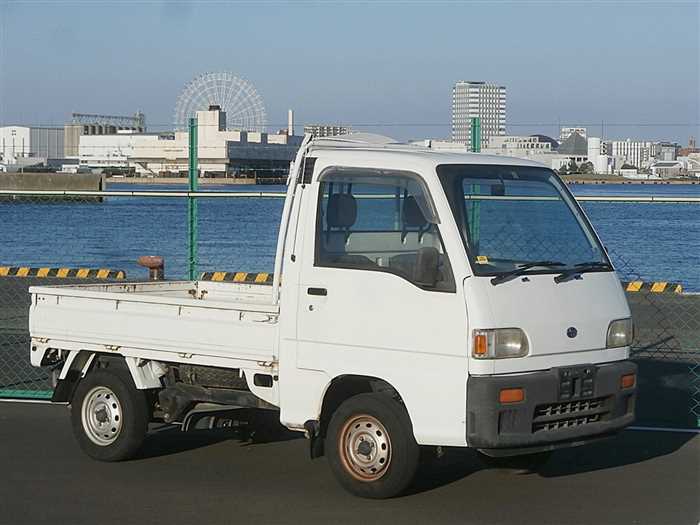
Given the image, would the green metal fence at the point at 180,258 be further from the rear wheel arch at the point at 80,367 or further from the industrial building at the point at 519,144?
the rear wheel arch at the point at 80,367

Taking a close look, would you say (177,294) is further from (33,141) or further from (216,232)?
(216,232)

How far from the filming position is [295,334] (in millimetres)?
7914

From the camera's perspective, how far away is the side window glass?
7.63 m

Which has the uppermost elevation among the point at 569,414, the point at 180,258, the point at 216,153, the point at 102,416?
the point at 216,153

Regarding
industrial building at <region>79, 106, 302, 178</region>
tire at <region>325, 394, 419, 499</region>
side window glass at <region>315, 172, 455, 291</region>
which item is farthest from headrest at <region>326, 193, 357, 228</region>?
industrial building at <region>79, 106, 302, 178</region>

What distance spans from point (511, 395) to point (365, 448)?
106 cm

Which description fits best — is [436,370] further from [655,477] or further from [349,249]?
[655,477]

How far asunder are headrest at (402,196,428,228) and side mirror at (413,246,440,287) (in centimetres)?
34

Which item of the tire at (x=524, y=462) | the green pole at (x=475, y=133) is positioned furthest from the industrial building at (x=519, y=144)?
the tire at (x=524, y=462)

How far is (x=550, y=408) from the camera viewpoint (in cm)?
748

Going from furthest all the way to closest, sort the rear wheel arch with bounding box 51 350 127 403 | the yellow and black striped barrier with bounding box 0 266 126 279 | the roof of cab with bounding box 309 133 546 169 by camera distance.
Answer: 1. the yellow and black striped barrier with bounding box 0 266 126 279
2. the rear wheel arch with bounding box 51 350 127 403
3. the roof of cab with bounding box 309 133 546 169

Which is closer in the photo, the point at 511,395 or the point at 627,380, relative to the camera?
the point at 511,395

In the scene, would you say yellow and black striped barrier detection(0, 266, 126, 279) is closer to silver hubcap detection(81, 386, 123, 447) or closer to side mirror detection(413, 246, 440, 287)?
silver hubcap detection(81, 386, 123, 447)

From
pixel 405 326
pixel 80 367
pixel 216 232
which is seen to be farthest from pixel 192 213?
pixel 216 232
